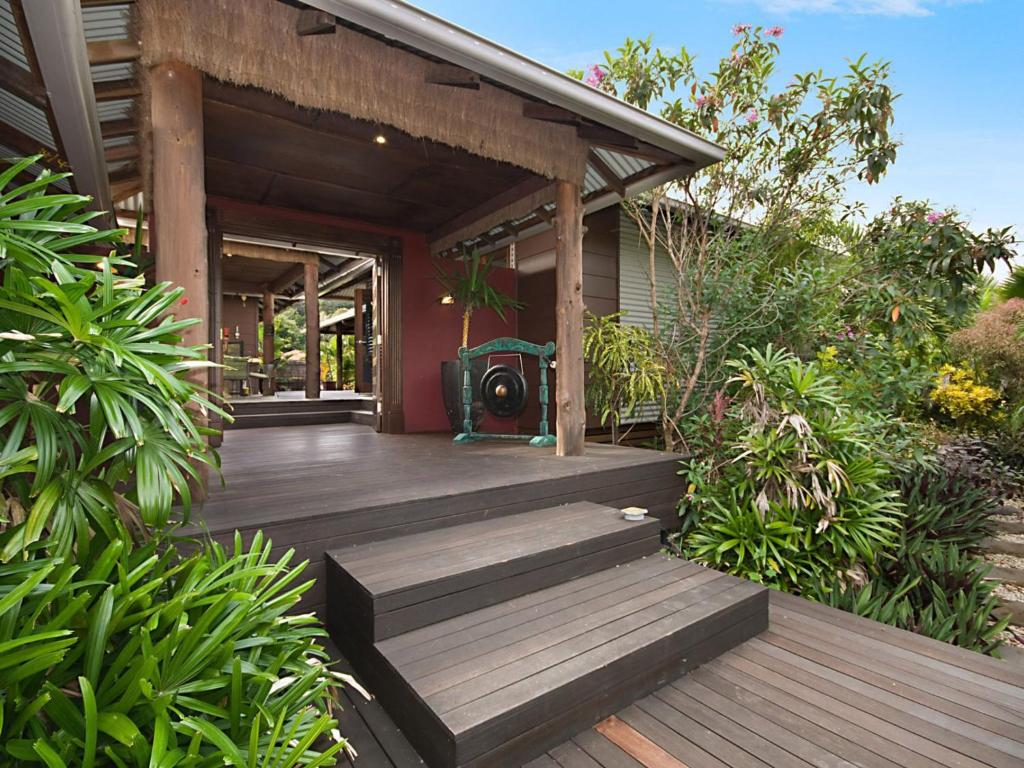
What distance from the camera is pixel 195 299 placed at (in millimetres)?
2254

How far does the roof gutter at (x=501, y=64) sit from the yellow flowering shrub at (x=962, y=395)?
14.0 feet

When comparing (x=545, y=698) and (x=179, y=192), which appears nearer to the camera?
(x=545, y=698)

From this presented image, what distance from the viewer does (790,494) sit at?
10.2ft

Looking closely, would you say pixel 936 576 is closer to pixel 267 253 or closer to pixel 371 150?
pixel 371 150

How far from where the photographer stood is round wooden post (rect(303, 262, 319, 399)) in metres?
7.84

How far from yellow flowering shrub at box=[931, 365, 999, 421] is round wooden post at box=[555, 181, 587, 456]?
422 centimetres

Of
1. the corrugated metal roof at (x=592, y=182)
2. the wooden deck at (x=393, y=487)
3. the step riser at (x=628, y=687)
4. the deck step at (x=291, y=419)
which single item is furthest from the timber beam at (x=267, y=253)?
the step riser at (x=628, y=687)

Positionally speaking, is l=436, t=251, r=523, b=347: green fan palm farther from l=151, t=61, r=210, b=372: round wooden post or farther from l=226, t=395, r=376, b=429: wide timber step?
l=151, t=61, r=210, b=372: round wooden post

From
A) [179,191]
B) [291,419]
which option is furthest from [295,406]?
[179,191]

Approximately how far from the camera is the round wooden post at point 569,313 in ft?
12.4

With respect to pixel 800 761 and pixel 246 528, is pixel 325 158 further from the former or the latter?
pixel 800 761

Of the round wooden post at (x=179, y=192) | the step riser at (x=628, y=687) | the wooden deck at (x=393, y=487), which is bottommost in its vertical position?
the step riser at (x=628, y=687)

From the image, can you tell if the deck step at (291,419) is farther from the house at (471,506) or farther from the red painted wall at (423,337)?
the house at (471,506)

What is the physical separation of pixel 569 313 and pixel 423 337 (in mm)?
2558
